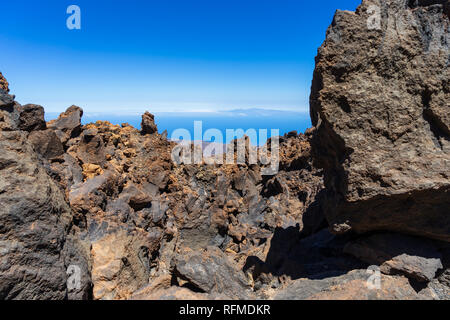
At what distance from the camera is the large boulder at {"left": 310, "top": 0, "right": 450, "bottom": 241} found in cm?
498

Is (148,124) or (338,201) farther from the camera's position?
(148,124)

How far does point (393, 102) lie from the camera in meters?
5.06

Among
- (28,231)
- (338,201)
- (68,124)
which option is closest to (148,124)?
(68,124)

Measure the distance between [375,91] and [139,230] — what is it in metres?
6.43

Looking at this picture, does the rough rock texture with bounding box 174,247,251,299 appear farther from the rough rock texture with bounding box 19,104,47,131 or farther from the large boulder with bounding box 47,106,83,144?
the large boulder with bounding box 47,106,83,144

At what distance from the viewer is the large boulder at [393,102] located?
16.3 feet

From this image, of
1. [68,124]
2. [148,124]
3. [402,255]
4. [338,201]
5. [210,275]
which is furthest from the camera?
[148,124]

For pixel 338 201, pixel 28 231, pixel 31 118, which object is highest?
pixel 31 118

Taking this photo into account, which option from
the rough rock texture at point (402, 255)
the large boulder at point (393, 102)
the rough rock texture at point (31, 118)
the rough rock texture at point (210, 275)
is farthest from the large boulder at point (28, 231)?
the rough rock texture at point (402, 255)

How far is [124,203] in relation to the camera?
7602 millimetres

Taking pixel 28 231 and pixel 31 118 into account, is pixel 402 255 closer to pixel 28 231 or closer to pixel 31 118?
pixel 28 231

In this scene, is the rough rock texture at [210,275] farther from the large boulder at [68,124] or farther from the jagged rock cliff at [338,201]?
the large boulder at [68,124]

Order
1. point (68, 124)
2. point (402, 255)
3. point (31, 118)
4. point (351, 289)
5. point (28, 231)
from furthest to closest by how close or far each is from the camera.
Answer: point (68, 124) < point (31, 118) < point (402, 255) < point (351, 289) < point (28, 231)
